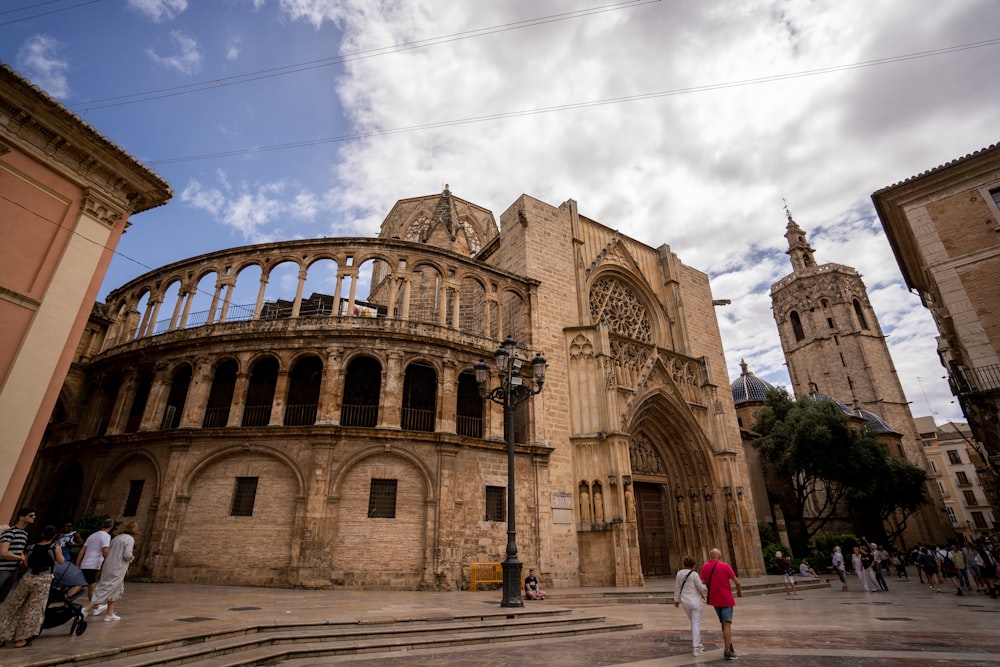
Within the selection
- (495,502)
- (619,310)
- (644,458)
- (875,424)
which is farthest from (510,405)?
(875,424)

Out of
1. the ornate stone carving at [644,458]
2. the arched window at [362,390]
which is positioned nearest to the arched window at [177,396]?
the arched window at [362,390]

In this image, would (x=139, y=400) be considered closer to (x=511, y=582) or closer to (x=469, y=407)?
(x=469, y=407)

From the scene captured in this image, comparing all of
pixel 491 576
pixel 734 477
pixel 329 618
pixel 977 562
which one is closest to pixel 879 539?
pixel 734 477

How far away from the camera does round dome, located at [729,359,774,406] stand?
3825 centimetres

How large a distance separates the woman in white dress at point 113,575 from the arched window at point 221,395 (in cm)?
1016

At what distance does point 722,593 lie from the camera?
6.65 metres

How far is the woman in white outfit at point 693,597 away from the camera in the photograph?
21.7ft

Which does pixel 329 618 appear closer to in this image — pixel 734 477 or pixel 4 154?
pixel 4 154

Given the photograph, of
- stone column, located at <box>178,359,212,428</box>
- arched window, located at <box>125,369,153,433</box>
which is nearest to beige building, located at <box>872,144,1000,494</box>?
stone column, located at <box>178,359,212,428</box>

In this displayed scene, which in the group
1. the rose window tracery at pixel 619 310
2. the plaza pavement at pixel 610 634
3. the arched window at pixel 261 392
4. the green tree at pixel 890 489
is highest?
the rose window tracery at pixel 619 310

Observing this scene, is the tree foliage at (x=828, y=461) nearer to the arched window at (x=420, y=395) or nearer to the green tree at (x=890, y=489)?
the green tree at (x=890, y=489)

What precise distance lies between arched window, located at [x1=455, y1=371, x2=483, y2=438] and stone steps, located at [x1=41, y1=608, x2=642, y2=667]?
29.4ft

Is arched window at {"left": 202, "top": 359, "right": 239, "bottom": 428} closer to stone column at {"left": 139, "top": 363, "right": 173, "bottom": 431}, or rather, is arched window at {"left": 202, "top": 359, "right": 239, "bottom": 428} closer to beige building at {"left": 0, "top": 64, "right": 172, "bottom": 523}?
stone column at {"left": 139, "top": 363, "right": 173, "bottom": 431}

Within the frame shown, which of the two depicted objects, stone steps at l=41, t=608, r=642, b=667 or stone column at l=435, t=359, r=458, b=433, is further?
stone column at l=435, t=359, r=458, b=433
